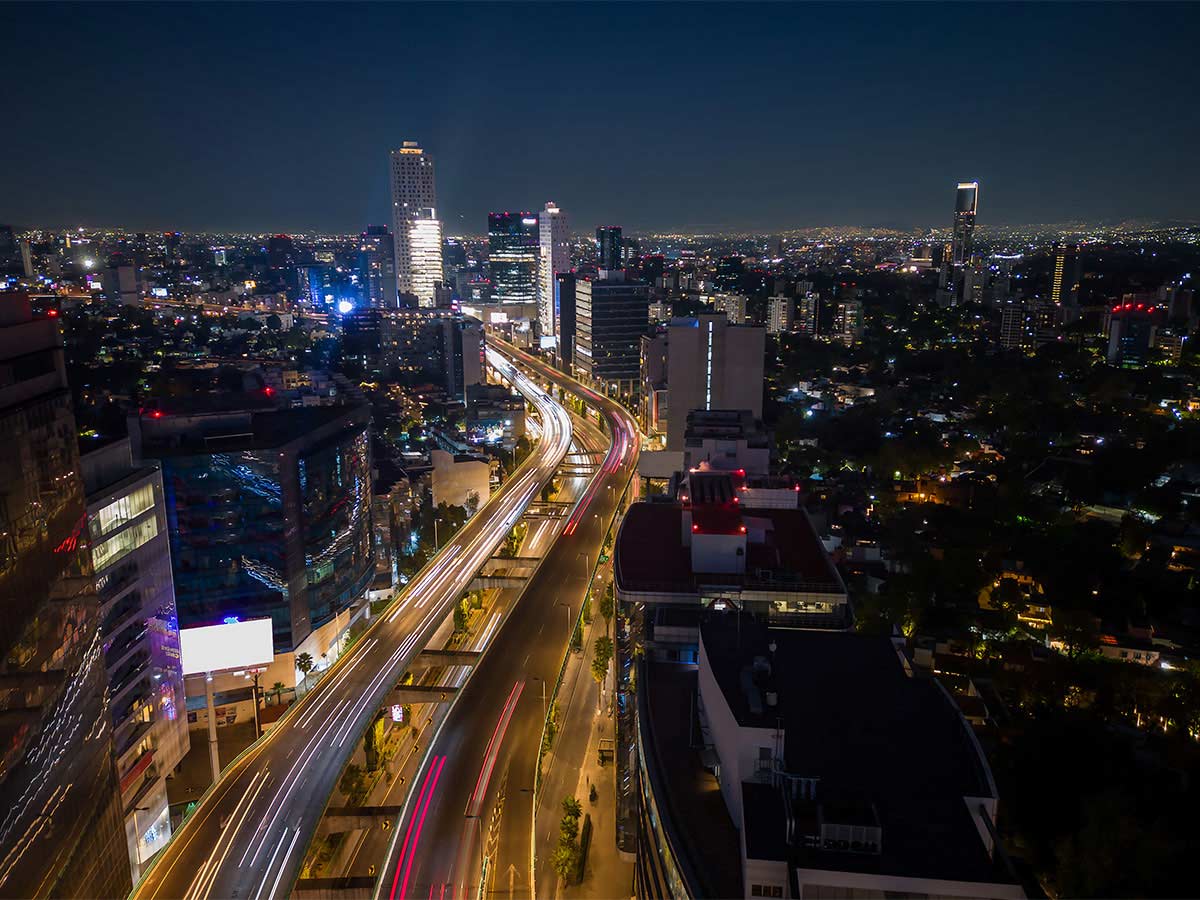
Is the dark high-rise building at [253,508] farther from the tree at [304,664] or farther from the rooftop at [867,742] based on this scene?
the rooftop at [867,742]

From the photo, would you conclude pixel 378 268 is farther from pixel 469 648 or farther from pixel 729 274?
pixel 469 648

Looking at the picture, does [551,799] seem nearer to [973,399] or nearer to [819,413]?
[819,413]

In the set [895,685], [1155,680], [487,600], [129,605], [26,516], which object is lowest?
[487,600]

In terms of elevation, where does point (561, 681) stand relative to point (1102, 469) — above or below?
below

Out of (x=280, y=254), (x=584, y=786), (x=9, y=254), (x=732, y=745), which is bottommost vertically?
(x=584, y=786)

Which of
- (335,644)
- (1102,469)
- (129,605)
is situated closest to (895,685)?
(129,605)

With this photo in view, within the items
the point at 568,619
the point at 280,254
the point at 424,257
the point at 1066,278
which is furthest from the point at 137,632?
the point at 280,254
